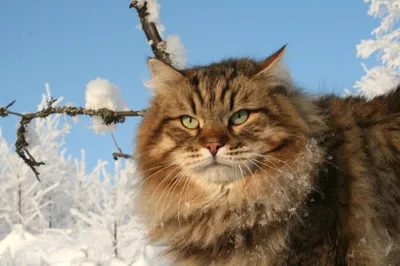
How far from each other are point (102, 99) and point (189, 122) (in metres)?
0.85

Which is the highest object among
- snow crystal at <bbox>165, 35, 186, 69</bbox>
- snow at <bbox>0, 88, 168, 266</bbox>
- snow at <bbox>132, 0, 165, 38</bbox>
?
snow at <bbox>132, 0, 165, 38</bbox>

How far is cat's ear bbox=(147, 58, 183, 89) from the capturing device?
3.03 metres

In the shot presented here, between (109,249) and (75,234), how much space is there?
7.73m

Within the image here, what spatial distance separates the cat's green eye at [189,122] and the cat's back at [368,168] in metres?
0.78

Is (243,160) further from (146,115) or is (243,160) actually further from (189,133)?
(146,115)

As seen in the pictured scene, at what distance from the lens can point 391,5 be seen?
10969 mm

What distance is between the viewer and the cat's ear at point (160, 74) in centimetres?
303

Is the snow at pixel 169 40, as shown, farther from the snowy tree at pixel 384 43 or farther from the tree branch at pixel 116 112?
the snowy tree at pixel 384 43

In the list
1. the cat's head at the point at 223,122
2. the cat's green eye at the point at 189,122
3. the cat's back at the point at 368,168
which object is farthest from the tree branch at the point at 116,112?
the cat's back at the point at 368,168

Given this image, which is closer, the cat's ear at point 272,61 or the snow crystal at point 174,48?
the cat's ear at point 272,61

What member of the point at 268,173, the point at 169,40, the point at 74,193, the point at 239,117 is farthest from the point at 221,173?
the point at 74,193

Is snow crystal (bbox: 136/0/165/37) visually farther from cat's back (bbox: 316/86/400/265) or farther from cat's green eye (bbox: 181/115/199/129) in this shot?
cat's back (bbox: 316/86/400/265)

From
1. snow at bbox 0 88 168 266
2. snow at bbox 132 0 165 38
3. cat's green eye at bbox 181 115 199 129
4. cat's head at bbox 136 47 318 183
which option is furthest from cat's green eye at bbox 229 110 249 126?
snow at bbox 0 88 168 266

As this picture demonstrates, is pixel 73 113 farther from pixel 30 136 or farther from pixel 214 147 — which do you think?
pixel 214 147
